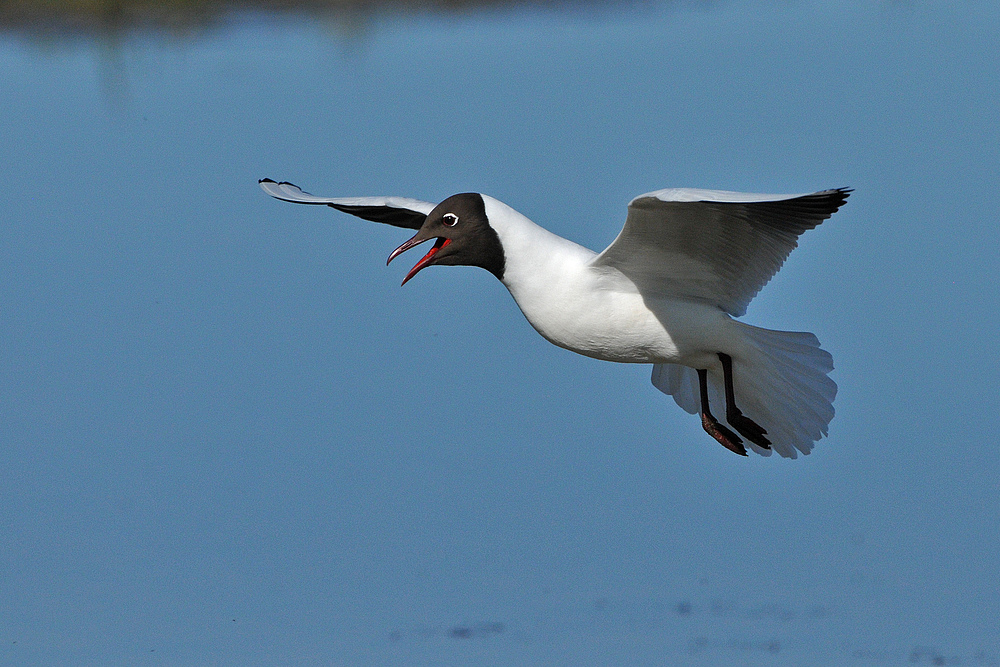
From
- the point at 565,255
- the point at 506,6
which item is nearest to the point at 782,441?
the point at 565,255

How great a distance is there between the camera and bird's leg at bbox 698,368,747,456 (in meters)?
6.56

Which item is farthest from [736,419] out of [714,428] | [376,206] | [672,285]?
[376,206]

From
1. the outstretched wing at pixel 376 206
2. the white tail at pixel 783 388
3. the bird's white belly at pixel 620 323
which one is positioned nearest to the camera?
the bird's white belly at pixel 620 323

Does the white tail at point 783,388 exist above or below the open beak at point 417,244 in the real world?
below

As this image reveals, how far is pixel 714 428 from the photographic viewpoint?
6.58 metres

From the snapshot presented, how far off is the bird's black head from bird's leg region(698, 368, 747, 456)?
1087 millimetres

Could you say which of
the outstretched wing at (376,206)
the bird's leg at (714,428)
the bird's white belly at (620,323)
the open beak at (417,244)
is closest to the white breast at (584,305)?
the bird's white belly at (620,323)

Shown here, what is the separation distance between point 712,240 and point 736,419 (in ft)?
3.19

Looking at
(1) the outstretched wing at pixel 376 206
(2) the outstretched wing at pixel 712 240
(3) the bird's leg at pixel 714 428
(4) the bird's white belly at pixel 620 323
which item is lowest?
(3) the bird's leg at pixel 714 428

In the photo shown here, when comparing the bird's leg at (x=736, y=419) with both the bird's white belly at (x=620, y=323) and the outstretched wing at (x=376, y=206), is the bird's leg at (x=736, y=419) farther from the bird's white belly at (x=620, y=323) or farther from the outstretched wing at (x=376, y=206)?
the outstretched wing at (x=376, y=206)

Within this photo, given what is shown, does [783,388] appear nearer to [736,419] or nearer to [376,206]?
[736,419]

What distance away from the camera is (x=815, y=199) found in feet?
17.7

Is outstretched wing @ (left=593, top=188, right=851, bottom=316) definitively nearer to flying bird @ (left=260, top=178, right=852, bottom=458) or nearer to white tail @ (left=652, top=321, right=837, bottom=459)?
flying bird @ (left=260, top=178, right=852, bottom=458)

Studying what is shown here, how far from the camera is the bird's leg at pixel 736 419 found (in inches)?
252
